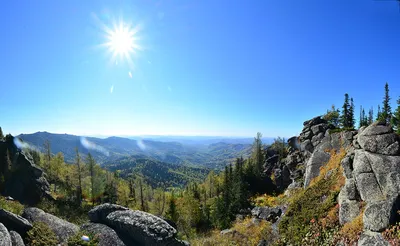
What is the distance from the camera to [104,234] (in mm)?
18984

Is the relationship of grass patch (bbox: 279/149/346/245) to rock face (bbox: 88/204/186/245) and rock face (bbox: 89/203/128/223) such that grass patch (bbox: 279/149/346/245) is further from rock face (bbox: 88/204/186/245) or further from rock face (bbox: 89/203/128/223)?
rock face (bbox: 89/203/128/223)

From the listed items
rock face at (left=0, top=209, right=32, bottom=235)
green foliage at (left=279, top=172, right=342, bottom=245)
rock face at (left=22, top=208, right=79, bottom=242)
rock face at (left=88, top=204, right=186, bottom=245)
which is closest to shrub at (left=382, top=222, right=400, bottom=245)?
green foliage at (left=279, top=172, right=342, bottom=245)

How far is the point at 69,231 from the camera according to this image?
18109 mm

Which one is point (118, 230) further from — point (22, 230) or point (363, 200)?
point (363, 200)

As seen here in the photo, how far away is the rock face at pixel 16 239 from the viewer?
46.7 feet

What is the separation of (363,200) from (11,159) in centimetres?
6410

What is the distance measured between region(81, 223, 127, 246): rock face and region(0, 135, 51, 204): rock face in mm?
33773

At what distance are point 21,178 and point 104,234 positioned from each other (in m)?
39.6

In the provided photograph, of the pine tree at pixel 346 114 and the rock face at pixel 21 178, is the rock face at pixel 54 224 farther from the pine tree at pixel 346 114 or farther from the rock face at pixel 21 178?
the pine tree at pixel 346 114

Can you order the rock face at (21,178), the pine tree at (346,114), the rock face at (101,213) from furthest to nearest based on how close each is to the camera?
the pine tree at (346,114), the rock face at (21,178), the rock face at (101,213)

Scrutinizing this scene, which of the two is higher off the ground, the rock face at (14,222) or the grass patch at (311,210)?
the rock face at (14,222)

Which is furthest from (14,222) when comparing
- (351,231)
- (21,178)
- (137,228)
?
(21,178)

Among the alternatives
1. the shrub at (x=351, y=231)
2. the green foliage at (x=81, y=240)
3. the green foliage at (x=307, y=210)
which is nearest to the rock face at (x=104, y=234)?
the green foliage at (x=81, y=240)

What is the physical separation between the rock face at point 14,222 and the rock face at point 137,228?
510 centimetres
